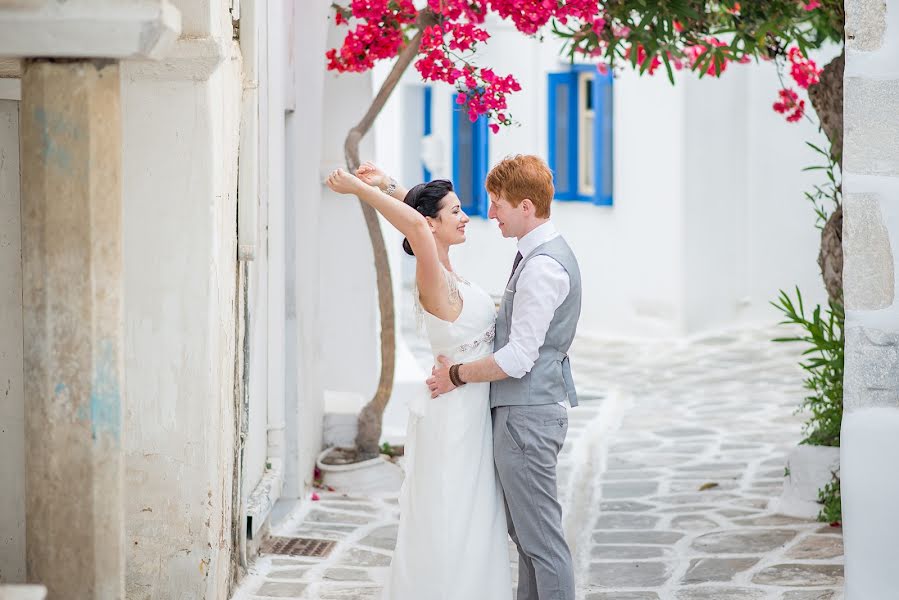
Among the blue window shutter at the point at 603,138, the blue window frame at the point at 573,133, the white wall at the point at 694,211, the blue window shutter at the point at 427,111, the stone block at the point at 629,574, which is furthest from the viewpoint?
the blue window shutter at the point at 427,111

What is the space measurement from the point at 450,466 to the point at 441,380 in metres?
0.29

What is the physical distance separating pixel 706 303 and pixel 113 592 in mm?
11053

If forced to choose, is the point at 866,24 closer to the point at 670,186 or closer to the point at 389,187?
the point at 389,187

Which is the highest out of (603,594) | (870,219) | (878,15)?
(878,15)

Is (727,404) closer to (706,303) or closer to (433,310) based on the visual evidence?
(706,303)

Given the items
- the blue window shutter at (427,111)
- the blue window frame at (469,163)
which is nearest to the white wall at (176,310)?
the blue window frame at (469,163)

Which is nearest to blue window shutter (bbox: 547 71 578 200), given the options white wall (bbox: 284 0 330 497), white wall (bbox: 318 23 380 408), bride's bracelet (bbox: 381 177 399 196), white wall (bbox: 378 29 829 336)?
white wall (bbox: 378 29 829 336)

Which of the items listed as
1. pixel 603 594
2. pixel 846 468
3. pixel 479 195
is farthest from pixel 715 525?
pixel 479 195

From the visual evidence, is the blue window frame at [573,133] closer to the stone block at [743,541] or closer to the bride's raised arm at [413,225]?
the stone block at [743,541]

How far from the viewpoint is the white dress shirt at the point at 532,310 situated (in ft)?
14.6

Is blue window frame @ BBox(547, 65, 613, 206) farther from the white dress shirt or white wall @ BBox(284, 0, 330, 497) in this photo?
the white dress shirt

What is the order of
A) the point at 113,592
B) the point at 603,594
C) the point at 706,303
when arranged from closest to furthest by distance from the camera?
the point at 113,592, the point at 603,594, the point at 706,303

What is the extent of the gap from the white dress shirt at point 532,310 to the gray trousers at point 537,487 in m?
0.18

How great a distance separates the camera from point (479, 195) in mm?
16156
